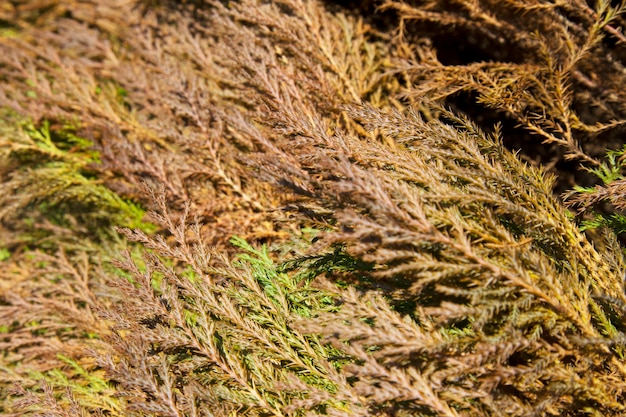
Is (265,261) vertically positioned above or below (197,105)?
below

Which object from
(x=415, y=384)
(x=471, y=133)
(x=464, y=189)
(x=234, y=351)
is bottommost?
(x=234, y=351)

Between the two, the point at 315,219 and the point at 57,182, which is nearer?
the point at 315,219

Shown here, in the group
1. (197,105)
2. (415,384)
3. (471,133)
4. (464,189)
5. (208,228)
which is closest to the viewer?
(415,384)

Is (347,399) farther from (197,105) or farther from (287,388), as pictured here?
(197,105)

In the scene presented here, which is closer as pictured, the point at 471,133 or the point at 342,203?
the point at 342,203

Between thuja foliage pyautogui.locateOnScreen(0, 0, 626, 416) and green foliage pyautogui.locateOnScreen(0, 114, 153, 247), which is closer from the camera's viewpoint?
thuja foliage pyautogui.locateOnScreen(0, 0, 626, 416)

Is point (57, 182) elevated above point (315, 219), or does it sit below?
below

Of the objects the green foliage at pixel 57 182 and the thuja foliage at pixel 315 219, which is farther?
the green foliage at pixel 57 182

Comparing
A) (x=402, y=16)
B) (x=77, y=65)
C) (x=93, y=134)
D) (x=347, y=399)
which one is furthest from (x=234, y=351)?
(x=77, y=65)
